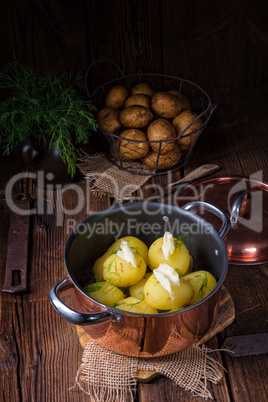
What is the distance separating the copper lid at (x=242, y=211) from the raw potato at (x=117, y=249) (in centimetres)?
22

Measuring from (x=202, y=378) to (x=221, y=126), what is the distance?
757 mm

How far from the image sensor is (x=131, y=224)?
839mm

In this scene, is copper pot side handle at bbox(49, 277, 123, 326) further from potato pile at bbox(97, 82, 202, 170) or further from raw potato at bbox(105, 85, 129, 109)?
raw potato at bbox(105, 85, 129, 109)

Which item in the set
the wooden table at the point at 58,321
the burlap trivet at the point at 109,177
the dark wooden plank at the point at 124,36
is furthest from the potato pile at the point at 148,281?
the dark wooden plank at the point at 124,36

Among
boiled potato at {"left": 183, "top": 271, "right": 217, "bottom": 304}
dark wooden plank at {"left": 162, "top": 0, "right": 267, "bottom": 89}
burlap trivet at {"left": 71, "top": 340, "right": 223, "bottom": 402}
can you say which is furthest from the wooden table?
dark wooden plank at {"left": 162, "top": 0, "right": 267, "bottom": 89}

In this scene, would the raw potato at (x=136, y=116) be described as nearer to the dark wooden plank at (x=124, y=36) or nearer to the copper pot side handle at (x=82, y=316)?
the dark wooden plank at (x=124, y=36)

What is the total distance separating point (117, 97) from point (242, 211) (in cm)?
42

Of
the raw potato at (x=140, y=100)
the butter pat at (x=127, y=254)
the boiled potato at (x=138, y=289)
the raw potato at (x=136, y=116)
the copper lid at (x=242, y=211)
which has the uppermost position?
the raw potato at (x=140, y=100)

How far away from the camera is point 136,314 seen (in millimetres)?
632

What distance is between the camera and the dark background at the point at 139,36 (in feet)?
3.96

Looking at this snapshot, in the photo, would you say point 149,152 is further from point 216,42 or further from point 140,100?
point 216,42

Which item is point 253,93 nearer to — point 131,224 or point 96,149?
point 96,149

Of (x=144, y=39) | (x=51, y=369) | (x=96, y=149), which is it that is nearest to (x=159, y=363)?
(x=51, y=369)

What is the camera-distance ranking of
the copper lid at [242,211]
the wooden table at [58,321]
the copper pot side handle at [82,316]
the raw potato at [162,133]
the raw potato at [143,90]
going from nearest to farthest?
the copper pot side handle at [82,316]
the wooden table at [58,321]
the copper lid at [242,211]
the raw potato at [162,133]
the raw potato at [143,90]
